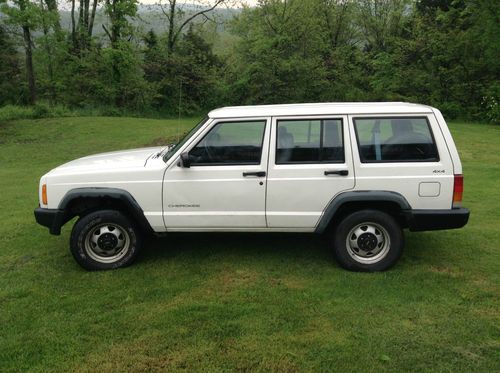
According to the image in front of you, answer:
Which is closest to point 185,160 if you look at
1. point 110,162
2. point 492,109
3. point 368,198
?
point 110,162

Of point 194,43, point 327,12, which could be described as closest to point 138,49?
point 194,43

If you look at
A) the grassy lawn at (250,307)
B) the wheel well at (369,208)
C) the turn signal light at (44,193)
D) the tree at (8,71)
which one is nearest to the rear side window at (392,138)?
Result: the wheel well at (369,208)

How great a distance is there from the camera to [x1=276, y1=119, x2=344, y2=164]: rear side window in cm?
506

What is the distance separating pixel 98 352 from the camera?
12.3 ft

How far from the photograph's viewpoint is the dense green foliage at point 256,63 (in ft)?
86.6

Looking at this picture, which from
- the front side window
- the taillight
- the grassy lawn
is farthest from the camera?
the front side window

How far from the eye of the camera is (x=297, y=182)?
5.02 m

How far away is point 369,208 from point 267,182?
114cm

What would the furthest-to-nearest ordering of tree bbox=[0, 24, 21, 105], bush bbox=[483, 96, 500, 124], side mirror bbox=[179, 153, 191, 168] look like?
tree bbox=[0, 24, 21, 105] < bush bbox=[483, 96, 500, 124] < side mirror bbox=[179, 153, 191, 168]

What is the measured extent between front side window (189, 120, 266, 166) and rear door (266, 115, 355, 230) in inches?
9.1

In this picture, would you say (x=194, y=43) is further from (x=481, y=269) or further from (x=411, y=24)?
(x=481, y=269)

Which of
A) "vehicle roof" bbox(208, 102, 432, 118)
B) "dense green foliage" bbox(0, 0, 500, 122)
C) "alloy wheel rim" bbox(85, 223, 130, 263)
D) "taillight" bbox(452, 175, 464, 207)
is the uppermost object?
"dense green foliage" bbox(0, 0, 500, 122)

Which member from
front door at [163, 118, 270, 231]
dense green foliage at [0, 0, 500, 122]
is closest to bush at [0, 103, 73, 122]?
dense green foliage at [0, 0, 500, 122]

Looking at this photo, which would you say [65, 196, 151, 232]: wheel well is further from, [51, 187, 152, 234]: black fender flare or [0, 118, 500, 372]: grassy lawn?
[0, 118, 500, 372]: grassy lawn
